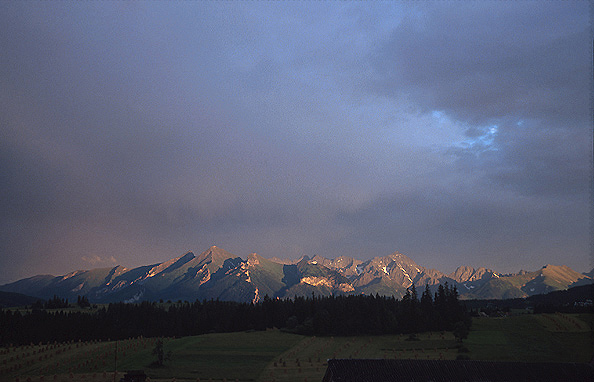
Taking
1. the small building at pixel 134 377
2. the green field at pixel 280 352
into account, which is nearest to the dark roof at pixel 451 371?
the green field at pixel 280 352

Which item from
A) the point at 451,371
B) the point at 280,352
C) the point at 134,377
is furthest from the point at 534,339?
the point at 134,377

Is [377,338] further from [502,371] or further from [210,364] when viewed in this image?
[502,371]

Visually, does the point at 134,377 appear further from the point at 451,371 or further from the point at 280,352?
the point at 451,371

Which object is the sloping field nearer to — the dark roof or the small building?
the dark roof

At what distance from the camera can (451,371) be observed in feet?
224

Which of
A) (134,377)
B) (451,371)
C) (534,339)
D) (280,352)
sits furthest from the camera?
(280,352)

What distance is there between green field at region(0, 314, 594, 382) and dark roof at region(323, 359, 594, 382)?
2382 centimetres

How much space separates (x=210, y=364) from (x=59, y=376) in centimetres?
3568

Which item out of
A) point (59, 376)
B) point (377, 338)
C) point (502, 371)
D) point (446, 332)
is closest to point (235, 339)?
point (377, 338)

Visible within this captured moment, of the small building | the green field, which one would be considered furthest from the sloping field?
the small building

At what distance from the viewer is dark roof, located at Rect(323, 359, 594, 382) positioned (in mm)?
66625

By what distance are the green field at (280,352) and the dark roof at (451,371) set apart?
2382 centimetres

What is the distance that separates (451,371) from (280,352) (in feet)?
246

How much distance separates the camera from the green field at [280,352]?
332 ft
